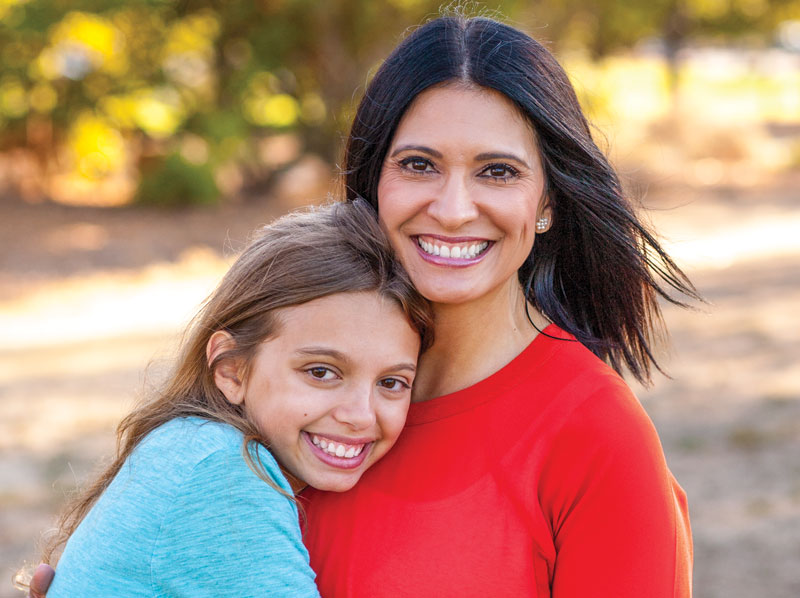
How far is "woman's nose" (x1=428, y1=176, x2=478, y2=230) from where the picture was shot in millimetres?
2139

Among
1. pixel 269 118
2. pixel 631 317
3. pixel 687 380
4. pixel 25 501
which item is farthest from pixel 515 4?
pixel 631 317

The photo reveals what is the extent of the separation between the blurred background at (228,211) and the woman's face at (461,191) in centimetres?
70

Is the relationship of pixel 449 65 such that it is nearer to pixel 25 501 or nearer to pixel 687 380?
pixel 25 501

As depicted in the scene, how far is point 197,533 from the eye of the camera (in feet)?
6.42

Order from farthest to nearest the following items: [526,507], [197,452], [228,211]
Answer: [228,211], [197,452], [526,507]

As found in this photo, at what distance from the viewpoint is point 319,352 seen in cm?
217

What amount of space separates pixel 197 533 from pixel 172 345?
6042 millimetres

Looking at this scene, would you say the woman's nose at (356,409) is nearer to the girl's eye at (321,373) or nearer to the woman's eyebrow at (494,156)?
the girl's eye at (321,373)

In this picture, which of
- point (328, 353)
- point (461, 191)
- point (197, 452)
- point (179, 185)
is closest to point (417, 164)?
point (461, 191)

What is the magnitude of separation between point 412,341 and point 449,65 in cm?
62

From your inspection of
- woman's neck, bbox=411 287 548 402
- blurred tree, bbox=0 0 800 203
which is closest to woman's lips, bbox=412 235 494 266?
A: woman's neck, bbox=411 287 548 402

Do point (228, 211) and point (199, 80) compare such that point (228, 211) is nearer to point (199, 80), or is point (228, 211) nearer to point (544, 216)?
point (199, 80)

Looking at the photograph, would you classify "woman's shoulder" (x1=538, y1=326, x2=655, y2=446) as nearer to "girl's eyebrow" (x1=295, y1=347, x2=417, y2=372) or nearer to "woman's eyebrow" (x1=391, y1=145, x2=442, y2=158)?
"girl's eyebrow" (x1=295, y1=347, x2=417, y2=372)

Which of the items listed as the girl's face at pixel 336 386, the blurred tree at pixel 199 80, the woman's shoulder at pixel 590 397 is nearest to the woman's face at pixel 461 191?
the girl's face at pixel 336 386
